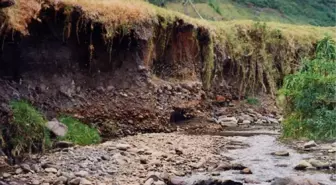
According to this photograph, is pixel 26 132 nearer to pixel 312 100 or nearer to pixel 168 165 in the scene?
pixel 168 165

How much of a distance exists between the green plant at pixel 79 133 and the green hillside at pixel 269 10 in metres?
15.1

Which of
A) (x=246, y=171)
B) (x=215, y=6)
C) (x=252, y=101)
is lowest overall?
(x=252, y=101)

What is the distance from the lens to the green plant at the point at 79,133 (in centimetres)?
930

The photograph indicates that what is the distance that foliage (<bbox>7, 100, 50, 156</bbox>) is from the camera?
8009 millimetres

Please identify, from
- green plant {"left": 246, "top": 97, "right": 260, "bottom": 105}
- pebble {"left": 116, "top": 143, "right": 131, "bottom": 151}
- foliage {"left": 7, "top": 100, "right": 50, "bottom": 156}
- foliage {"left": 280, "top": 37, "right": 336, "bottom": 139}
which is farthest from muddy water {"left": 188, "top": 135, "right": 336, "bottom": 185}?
green plant {"left": 246, "top": 97, "right": 260, "bottom": 105}

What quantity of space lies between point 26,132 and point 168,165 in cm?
210

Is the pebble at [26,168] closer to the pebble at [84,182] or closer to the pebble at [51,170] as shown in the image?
the pebble at [51,170]

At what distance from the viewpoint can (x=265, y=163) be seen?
8.67 meters

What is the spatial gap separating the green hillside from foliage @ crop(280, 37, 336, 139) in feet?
46.9

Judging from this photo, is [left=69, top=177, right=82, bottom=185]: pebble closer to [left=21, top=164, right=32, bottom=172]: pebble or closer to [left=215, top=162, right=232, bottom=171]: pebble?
[left=21, top=164, right=32, bottom=172]: pebble

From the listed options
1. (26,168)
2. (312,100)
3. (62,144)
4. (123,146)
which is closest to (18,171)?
(26,168)

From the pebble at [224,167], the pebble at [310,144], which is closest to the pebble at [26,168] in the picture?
the pebble at [224,167]

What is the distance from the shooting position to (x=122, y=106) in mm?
11250

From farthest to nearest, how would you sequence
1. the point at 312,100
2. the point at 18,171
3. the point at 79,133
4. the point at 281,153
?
the point at 312,100 → the point at 79,133 → the point at 281,153 → the point at 18,171
